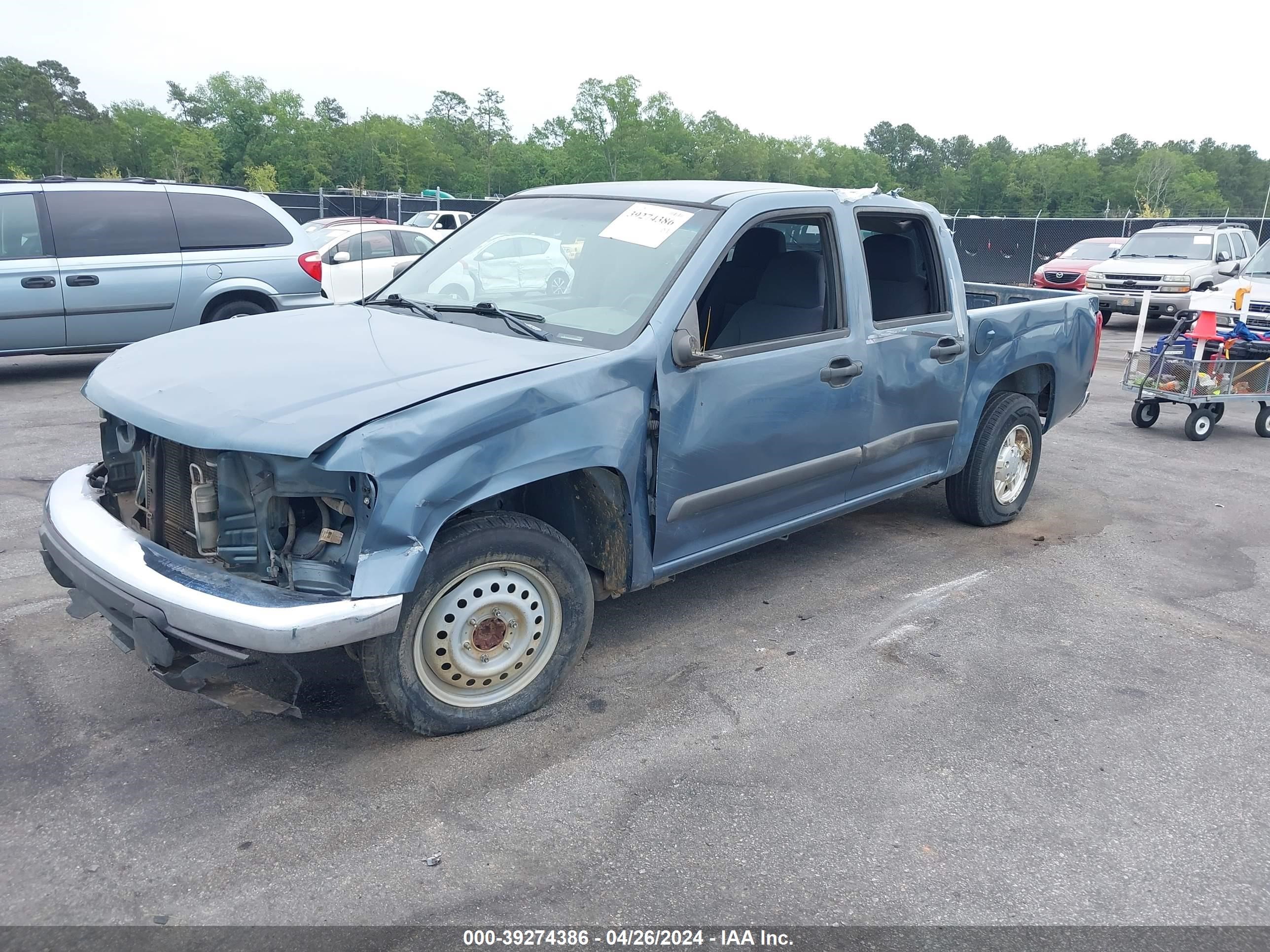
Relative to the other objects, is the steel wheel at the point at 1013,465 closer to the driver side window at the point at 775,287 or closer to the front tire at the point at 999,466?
the front tire at the point at 999,466

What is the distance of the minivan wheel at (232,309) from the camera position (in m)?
9.62

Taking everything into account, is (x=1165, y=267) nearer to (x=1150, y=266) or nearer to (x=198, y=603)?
(x=1150, y=266)

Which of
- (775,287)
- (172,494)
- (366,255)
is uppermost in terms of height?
(775,287)

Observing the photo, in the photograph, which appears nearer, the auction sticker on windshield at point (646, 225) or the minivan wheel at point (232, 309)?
the auction sticker on windshield at point (646, 225)

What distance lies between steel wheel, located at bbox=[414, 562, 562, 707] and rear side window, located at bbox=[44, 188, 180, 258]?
24.8ft

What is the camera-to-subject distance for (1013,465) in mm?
6078

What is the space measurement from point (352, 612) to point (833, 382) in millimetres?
2430

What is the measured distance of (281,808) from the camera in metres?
3.03

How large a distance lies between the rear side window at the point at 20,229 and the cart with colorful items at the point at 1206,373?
32.2 feet

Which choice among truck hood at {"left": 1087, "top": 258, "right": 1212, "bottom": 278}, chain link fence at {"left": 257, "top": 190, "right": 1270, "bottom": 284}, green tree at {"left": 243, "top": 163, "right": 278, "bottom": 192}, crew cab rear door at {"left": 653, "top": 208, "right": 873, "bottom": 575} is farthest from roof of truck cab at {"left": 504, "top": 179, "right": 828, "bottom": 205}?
green tree at {"left": 243, "top": 163, "right": 278, "bottom": 192}

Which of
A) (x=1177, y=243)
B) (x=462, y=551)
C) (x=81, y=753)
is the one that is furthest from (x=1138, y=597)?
(x=1177, y=243)

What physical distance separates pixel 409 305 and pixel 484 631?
1.67m

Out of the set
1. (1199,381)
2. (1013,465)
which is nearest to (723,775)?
(1013,465)

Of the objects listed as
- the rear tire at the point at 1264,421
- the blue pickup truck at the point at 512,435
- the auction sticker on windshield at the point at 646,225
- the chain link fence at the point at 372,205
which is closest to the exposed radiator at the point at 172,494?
the blue pickup truck at the point at 512,435
